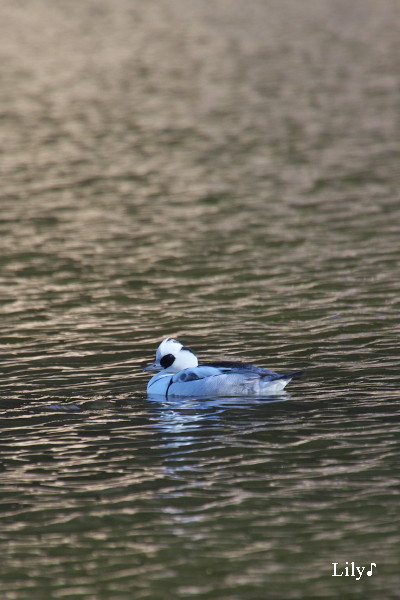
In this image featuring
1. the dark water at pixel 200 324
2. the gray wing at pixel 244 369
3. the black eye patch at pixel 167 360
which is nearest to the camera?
the dark water at pixel 200 324

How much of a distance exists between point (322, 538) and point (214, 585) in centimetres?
114

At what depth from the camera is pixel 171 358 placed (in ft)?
46.5

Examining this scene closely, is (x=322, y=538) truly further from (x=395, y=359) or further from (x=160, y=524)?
(x=395, y=359)

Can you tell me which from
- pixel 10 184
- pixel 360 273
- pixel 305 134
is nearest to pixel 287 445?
pixel 360 273

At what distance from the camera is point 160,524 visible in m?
10.3

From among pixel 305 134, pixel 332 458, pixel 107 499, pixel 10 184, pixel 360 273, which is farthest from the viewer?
pixel 305 134

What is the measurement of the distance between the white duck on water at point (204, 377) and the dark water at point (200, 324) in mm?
218

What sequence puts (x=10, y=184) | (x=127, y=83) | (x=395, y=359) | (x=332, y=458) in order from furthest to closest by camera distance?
(x=127, y=83) < (x=10, y=184) < (x=395, y=359) < (x=332, y=458)

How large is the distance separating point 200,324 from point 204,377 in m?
3.52

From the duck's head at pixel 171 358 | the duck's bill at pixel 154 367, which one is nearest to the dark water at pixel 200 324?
the duck's bill at pixel 154 367

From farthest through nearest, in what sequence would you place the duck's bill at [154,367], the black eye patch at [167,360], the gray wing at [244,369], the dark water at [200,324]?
1. the duck's bill at [154,367]
2. the black eye patch at [167,360]
3. the gray wing at [244,369]
4. the dark water at [200,324]

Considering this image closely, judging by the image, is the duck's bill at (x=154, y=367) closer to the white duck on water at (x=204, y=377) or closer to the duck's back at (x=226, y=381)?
the white duck on water at (x=204, y=377)

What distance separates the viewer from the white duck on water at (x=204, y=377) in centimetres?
1338

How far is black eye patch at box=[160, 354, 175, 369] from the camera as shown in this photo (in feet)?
46.4
